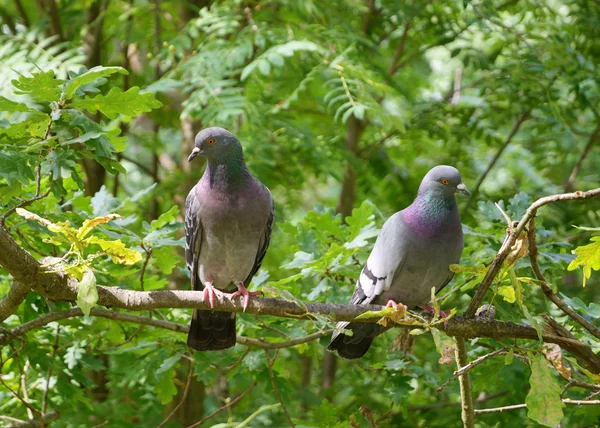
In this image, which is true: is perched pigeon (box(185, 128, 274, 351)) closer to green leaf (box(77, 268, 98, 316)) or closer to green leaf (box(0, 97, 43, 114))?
green leaf (box(0, 97, 43, 114))

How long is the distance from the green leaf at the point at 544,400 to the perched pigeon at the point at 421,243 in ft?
4.34

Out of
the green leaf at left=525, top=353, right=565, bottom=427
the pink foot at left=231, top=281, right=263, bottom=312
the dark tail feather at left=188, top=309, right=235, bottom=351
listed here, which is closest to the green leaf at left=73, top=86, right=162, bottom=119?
the pink foot at left=231, top=281, right=263, bottom=312

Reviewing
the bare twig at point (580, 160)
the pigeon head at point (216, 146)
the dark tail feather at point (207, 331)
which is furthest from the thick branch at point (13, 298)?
the bare twig at point (580, 160)

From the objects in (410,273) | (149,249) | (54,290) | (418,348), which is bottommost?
(418,348)

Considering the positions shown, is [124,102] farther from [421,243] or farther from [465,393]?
[465,393]

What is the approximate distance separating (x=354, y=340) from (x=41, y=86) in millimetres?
2402

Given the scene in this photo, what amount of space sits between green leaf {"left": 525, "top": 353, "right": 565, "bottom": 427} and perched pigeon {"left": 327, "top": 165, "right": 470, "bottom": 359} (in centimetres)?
132

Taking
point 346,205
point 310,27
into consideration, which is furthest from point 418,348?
point 310,27

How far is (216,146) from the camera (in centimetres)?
456

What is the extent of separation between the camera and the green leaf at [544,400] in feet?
9.90

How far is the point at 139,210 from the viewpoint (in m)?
7.32

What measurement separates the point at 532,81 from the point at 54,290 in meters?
4.52

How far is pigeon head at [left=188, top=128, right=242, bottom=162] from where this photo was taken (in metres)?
4.54

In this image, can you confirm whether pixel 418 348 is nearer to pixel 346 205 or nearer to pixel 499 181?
pixel 346 205
